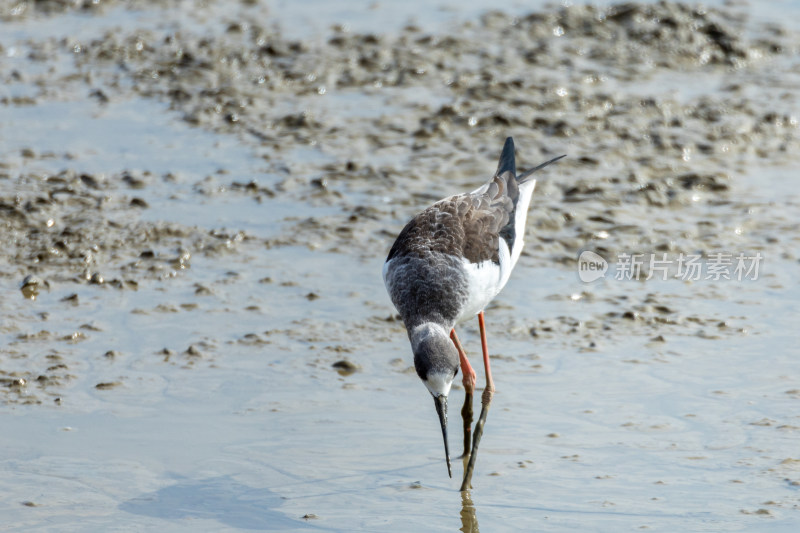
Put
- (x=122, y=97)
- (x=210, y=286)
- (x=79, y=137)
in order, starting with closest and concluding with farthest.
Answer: (x=210, y=286)
(x=79, y=137)
(x=122, y=97)

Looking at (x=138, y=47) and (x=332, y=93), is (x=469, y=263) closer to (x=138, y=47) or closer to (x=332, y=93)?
(x=332, y=93)

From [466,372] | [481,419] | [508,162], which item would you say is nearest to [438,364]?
[481,419]

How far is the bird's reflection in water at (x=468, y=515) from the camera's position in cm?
484

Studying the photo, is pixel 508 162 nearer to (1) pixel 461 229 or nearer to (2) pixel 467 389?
(1) pixel 461 229

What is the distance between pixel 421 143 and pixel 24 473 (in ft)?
15.5

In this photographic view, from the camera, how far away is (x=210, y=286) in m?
6.86

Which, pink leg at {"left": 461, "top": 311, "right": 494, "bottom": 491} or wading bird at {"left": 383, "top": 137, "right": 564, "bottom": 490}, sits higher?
wading bird at {"left": 383, "top": 137, "right": 564, "bottom": 490}

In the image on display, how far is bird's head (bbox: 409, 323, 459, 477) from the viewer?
4.83 m

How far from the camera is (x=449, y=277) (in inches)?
211

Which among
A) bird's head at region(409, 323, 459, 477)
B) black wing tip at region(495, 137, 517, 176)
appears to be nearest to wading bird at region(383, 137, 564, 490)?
bird's head at region(409, 323, 459, 477)

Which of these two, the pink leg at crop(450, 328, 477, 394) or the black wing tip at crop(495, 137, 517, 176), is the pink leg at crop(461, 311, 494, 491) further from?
the black wing tip at crop(495, 137, 517, 176)

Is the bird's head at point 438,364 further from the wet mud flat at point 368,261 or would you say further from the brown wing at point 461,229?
the brown wing at point 461,229

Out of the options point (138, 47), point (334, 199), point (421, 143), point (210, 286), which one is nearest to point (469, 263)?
point (210, 286)

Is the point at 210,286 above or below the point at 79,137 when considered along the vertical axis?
below
